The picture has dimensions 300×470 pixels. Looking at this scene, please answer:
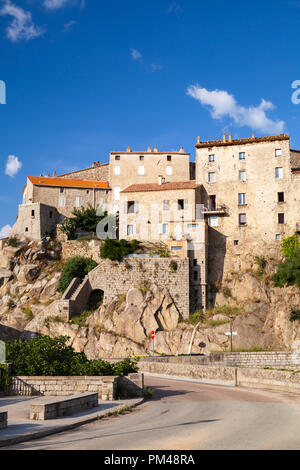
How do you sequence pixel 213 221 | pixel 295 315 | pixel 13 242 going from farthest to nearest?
1. pixel 13 242
2. pixel 213 221
3. pixel 295 315

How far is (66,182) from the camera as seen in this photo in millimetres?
66000

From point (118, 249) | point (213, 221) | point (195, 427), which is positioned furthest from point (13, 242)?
point (195, 427)

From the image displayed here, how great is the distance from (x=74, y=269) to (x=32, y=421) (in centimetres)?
4083

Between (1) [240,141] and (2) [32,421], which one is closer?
(2) [32,421]

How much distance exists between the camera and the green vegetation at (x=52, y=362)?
18344 mm

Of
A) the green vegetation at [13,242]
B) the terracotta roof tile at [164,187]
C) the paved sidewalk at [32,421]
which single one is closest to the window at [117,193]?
the terracotta roof tile at [164,187]

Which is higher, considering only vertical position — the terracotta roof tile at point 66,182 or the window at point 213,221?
the terracotta roof tile at point 66,182

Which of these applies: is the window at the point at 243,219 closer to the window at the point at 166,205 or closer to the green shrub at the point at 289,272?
the green shrub at the point at 289,272

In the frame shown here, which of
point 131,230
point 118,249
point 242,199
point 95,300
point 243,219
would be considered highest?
point 242,199

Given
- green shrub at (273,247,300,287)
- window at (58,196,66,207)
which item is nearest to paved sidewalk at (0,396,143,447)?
green shrub at (273,247,300,287)

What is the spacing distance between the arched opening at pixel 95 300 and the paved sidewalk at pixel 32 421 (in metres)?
33.0

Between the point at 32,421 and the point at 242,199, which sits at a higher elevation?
the point at 242,199

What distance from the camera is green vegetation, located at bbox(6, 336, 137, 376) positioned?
1834 cm

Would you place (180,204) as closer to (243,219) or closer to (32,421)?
(243,219)
